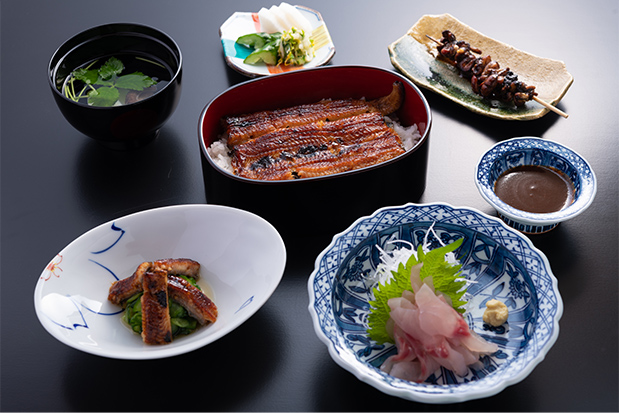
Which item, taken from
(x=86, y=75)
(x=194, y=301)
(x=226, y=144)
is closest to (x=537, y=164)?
(x=226, y=144)

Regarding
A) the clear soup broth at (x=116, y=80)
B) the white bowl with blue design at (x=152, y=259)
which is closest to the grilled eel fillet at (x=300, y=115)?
the clear soup broth at (x=116, y=80)

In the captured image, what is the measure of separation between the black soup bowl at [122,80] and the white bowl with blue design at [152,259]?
376 millimetres

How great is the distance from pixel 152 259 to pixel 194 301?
0.27 meters

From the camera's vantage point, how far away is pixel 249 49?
239cm

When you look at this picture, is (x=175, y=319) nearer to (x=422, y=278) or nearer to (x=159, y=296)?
(x=159, y=296)

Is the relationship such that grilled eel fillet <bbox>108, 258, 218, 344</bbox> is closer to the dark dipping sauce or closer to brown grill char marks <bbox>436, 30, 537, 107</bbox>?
the dark dipping sauce

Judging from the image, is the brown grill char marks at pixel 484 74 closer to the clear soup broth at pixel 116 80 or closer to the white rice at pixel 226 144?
the white rice at pixel 226 144

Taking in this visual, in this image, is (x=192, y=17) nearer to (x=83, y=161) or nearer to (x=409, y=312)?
(x=83, y=161)

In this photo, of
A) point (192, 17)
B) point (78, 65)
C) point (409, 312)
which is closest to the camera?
point (409, 312)

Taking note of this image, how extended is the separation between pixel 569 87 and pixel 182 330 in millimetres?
1541

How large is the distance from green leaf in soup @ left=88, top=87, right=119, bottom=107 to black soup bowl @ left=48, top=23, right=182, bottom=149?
17 mm

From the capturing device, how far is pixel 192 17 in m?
2.67

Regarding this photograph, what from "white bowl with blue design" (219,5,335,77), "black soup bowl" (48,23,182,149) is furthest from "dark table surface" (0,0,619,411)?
"black soup bowl" (48,23,182,149)

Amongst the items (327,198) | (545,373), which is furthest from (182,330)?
(545,373)
